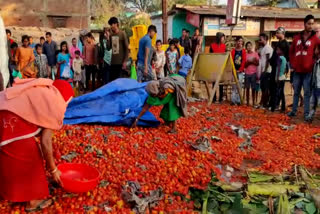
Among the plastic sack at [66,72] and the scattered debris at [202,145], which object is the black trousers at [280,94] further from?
the plastic sack at [66,72]

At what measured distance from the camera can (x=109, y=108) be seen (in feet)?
17.7

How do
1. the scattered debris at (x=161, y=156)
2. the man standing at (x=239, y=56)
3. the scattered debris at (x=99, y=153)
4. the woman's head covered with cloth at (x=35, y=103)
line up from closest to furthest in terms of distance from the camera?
the woman's head covered with cloth at (x=35, y=103), the scattered debris at (x=99, y=153), the scattered debris at (x=161, y=156), the man standing at (x=239, y=56)

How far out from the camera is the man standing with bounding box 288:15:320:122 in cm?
652

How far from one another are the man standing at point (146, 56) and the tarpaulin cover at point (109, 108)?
1994 mm

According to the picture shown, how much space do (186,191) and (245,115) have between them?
14.2ft

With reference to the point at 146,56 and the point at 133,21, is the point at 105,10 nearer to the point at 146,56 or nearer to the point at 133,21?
the point at 133,21

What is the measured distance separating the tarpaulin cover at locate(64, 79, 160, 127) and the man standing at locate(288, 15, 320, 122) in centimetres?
344

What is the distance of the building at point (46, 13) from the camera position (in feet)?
56.0

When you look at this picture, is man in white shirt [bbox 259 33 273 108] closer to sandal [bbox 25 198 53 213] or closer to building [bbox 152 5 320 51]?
sandal [bbox 25 198 53 213]

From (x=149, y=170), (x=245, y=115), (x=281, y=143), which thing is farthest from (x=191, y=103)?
(x=149, y=170)

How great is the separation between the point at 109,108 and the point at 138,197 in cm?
239

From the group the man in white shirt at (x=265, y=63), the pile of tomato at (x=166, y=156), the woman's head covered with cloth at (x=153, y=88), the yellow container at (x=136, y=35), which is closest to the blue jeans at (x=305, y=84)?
the pile of tomato at (x=166, y=156)

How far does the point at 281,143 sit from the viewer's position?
546cm

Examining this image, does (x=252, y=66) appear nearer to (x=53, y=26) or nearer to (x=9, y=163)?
(x=9, y=163)
